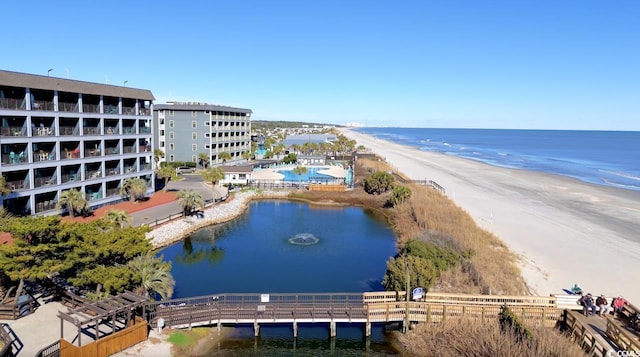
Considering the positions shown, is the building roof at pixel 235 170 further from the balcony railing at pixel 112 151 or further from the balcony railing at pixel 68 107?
the balcony railing at pixel 68 107

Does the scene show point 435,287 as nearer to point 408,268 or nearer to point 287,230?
point 408,268

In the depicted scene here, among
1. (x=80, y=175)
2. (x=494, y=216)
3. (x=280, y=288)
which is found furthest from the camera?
(x=494, y=216)

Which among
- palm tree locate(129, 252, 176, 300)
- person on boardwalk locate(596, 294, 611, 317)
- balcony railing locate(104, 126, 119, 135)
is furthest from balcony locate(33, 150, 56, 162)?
person on boardwalk locate(596, 294, 611, 317)

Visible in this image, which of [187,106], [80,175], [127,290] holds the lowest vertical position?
[127,290]

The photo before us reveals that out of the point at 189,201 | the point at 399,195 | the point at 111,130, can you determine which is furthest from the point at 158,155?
the point at 399,195

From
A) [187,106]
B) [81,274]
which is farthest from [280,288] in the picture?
[187,106]

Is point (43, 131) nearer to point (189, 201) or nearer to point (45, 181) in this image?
point (45, 181)

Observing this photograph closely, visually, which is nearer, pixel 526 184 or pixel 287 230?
pixel 287 230

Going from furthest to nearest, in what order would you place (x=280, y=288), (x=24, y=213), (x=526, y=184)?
(x=526, y=184)
(x=24, y=213)
(x=280, y=288)
